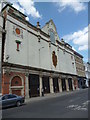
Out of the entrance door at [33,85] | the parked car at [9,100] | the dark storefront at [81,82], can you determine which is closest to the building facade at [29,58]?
the entrance door at [33,85]

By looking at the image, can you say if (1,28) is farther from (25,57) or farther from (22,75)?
(22,75)

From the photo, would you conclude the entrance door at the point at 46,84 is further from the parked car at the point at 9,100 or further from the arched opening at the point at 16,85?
the parked car at the point at 9,100

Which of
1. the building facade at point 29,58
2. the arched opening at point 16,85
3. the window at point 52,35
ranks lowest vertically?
the arched opening at point 16,85

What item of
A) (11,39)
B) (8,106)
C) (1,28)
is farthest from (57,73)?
(8,106)

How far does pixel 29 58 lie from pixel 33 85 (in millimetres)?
5598

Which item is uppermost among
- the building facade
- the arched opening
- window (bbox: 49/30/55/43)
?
window (bbox: 49/30/55/43)

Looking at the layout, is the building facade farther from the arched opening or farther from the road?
the road

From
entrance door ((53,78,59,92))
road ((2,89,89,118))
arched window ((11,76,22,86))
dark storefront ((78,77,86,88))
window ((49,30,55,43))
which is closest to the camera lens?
road ((2,89,89,118))

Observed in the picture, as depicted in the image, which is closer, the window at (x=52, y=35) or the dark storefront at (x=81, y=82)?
the window at (x=52, y=35)

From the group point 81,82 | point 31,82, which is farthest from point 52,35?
point 81,82

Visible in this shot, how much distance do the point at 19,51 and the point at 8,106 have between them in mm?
12401

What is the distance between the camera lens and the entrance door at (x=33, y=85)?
2478 cm

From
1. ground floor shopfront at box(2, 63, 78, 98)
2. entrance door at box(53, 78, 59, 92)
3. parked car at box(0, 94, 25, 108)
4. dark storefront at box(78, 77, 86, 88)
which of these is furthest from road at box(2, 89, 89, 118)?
dark storefront at box(78, 77, 86, 88)

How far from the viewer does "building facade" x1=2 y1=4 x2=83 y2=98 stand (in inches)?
832
